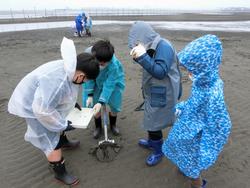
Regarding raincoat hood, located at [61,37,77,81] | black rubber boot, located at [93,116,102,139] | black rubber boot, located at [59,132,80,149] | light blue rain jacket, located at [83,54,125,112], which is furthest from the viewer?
black rubber boot, located at [93,116,102,139]

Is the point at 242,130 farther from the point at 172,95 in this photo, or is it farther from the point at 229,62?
the point at 229,62

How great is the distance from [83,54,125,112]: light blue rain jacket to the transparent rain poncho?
0.69 m

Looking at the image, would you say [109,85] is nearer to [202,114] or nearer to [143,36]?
[143,36]

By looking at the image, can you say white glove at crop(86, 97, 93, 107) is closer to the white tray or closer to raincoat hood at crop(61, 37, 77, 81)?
the white tray

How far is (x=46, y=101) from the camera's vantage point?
8.59 ft

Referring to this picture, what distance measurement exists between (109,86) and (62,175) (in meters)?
1.20

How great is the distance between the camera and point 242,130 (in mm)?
4316

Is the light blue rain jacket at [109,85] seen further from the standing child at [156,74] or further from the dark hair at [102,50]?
the standing child at [156,74]

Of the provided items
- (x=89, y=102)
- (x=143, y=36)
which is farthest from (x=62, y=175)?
(x=143, y=36)

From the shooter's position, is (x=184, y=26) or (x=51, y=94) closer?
(x=51, y=94)

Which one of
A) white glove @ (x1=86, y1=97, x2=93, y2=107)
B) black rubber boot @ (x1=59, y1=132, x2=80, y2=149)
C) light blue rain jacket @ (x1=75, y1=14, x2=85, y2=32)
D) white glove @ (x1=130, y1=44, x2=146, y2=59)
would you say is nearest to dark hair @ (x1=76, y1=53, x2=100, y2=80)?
white glove @ (x1=130, y1=44, x2=146, y2=59)

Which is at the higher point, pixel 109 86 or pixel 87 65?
pixel 87 65

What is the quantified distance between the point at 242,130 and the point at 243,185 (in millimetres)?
1349

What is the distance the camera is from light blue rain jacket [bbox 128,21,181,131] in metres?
2.87
